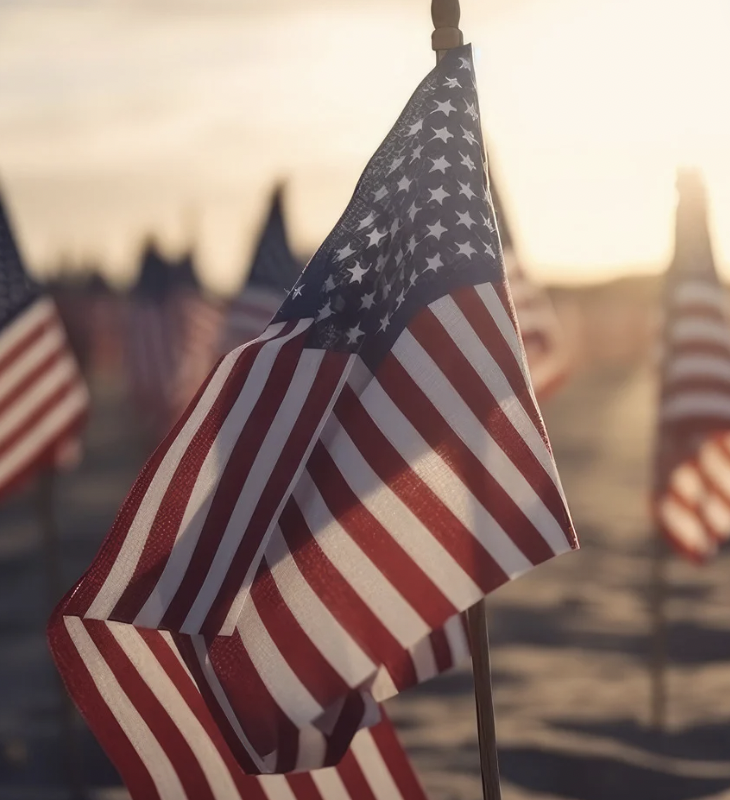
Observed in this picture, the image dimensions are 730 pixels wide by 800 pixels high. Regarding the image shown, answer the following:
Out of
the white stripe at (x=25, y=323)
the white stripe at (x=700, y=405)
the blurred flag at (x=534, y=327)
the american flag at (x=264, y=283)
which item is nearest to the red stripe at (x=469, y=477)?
the white stripe at (x=25, y=323)

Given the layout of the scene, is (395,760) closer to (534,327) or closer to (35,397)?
(35,397)

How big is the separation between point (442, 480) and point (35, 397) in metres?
6.07

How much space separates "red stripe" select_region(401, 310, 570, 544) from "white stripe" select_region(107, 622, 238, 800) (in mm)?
1323

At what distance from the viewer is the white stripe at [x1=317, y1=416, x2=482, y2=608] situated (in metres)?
4.97

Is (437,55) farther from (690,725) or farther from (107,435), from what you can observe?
(107,435)

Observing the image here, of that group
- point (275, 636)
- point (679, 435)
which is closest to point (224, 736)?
point (275, 636)

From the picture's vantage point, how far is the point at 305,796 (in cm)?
581

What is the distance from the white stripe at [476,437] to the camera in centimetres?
489

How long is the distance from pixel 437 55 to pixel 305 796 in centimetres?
288

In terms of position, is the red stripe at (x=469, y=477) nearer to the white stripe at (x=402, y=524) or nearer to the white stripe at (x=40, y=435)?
the white stripe at (x=402, y=524)

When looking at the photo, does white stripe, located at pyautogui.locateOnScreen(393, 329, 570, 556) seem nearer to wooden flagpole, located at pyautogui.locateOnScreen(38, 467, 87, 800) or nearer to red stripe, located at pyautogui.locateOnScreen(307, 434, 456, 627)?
red stripe, located at pyautogui.locateOnScreen(307, 434, 456, 627)

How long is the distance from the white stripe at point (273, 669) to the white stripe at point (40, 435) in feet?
18.2

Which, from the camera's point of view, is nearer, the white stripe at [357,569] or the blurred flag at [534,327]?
the white stripe at [357,569]

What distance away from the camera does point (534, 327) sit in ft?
40.0
